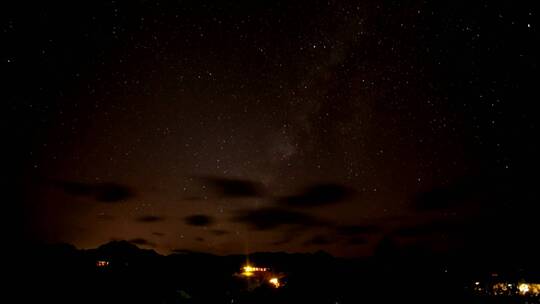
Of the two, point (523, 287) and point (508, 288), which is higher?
point (508, 288)

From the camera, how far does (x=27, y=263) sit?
1709 cm

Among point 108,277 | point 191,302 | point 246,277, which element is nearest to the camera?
point 191,302

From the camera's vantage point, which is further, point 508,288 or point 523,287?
point 523,287

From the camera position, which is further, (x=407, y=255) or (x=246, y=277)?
(x=246, y=277)

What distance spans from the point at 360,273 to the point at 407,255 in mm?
6680

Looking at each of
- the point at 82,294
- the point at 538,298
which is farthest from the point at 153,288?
the point at 538,298

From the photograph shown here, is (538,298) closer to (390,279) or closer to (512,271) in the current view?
(390,279)

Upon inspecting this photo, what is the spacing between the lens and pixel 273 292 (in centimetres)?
1612

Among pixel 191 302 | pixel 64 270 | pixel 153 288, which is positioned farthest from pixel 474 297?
pixel 64 270

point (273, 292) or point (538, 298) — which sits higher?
point (273, 292)

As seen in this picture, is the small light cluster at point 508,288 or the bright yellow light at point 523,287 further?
the bright yellow light at point 523,287

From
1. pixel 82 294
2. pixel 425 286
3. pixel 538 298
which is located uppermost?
pixel 82 294

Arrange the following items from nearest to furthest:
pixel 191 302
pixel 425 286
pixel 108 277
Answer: pixel 191 302 < pixel 425 286 < pixel 108 277

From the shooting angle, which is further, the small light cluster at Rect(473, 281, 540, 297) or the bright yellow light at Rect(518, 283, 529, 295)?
the bright yellow light at Rect(518, 283, 529, 295)
